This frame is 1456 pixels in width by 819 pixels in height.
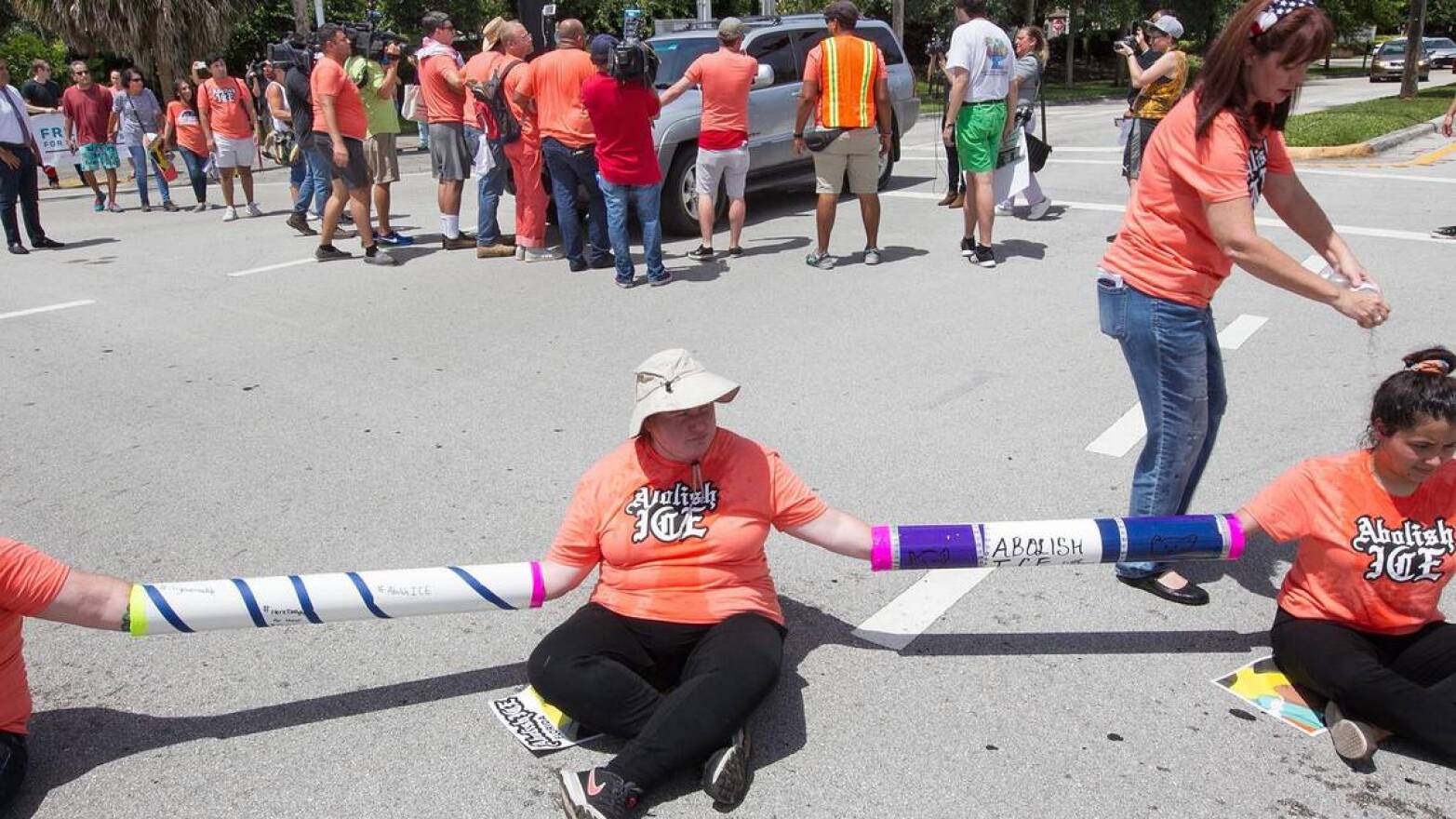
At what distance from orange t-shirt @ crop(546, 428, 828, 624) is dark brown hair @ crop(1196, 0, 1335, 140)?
1.63 meters

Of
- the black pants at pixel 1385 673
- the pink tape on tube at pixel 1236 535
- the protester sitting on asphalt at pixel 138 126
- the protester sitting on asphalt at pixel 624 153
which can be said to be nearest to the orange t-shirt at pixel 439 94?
the protester sitting on asphalt at pixel 624 153

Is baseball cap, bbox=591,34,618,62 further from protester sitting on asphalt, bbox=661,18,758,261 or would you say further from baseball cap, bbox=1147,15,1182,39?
baseball cap, bbox=1147,15,1182,39

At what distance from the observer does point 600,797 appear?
8.65ft

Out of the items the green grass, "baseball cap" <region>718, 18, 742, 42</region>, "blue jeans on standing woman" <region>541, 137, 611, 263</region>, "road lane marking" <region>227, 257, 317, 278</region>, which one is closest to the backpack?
"blue jeans on standing woman" <region>541, 137, 611, 263</region>

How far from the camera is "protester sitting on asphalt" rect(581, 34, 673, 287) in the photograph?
7836 mm

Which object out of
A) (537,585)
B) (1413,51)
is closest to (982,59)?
(537,585)

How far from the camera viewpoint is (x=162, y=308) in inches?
322

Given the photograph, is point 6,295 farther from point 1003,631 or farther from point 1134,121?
point 1134,121

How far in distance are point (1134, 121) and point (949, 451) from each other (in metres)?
6.04

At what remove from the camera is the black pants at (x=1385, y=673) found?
2760mm

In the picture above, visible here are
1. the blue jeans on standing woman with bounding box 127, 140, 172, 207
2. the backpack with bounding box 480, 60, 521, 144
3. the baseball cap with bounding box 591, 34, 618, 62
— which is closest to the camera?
the baseball cap with bounding box 591, 34, 618, 62

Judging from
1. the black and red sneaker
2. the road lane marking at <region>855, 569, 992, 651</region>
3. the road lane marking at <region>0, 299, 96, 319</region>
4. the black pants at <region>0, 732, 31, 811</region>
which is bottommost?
the road lane marking at <region>855, 569, 992, 651</region>

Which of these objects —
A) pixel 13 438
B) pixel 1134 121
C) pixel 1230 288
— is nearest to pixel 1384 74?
pixel 1134 121

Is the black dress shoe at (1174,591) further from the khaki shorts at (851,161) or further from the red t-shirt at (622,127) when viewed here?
the red t-shirt at (622,127)
